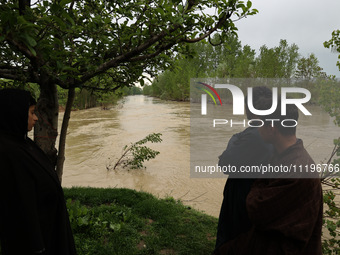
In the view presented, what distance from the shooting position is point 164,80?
217ft

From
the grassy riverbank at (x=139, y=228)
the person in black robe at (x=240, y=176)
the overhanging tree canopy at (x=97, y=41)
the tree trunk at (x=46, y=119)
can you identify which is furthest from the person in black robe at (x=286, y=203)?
the tree trunk at (x=46, y=119)

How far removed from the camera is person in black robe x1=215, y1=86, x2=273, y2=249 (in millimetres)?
2123

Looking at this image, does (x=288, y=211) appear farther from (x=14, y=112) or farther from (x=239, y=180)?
(x=14, y=112)

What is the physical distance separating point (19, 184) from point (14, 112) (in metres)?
0.53

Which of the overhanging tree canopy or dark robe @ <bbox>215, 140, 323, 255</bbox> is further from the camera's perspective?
the overhanging tree canopy

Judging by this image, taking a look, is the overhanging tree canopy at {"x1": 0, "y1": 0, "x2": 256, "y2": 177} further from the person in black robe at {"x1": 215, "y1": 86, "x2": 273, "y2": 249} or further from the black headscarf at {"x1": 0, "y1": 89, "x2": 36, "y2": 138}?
the person in black robe at {"x1": 215, "y1": 86, "x2": 273, "y2": 249}

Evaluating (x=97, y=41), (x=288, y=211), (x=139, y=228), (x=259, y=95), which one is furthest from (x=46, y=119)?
(x=288, y=211)

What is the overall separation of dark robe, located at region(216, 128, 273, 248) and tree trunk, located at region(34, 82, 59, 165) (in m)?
2.21

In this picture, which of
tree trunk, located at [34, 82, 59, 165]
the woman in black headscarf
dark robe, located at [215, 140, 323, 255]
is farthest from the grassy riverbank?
dark robe, located at [215, 140, 323, 255]

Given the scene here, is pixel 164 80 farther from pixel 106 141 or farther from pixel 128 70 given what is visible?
pixel 128 70

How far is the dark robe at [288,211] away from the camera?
173 centimetres

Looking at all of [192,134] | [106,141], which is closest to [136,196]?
[106,141]

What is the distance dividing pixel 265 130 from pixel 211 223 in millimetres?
3146

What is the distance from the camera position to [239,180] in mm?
2207
